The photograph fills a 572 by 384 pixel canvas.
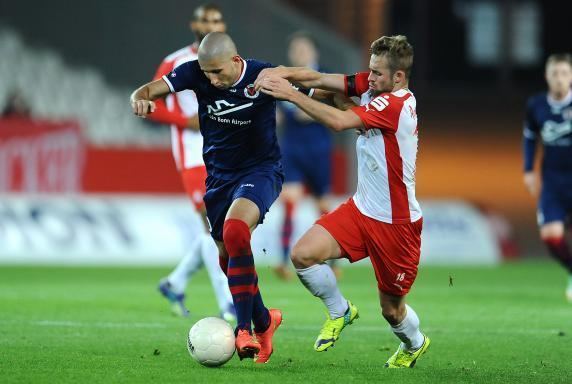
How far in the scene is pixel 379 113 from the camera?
20.9ft

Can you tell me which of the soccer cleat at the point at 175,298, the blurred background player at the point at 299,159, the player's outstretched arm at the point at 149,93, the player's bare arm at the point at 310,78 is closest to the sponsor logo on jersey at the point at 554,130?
the blurred background player at the point at 299,159

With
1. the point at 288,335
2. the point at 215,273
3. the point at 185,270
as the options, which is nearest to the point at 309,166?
the point at 185,270

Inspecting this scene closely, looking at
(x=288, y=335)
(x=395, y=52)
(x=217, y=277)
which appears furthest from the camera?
(x=217, y=277)

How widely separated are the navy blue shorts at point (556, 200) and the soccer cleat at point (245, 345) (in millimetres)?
5270

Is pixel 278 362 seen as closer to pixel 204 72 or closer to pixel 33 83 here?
pixel 204 72

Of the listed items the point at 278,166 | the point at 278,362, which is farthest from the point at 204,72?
the point at 278,362

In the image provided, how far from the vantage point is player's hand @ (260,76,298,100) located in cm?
602

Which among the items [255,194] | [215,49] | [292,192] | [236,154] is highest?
[215,49]

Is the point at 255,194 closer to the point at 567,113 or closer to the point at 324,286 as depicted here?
the point at 324,286

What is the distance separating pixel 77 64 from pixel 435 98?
644 centimetres

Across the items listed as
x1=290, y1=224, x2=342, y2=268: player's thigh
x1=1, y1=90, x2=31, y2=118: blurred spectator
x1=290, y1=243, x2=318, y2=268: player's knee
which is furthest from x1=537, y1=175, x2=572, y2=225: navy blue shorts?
x1=1, y1=90, x2=31, y2=118: blurred spectator

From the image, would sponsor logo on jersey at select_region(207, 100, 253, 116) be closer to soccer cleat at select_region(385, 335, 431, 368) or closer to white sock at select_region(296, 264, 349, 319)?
white sock at select_region(296, 264, 349, 319)

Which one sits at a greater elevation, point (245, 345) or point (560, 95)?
point (560, 95)

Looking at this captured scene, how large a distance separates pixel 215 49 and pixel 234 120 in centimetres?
48
